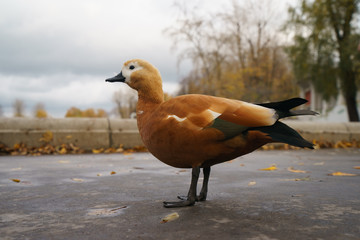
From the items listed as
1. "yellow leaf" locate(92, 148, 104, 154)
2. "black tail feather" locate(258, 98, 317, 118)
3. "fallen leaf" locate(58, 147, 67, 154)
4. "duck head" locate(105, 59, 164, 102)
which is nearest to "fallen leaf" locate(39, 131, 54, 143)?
"fallen leaf" locate(58, 147, 67, 154)

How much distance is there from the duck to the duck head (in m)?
0.22

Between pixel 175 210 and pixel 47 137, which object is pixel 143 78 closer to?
pixel 175 210

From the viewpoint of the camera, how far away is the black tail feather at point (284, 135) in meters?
2.02

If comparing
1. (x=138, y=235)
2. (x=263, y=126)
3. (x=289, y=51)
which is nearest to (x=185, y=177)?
(x=263, y=126)

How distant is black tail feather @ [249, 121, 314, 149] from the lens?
2021 mm

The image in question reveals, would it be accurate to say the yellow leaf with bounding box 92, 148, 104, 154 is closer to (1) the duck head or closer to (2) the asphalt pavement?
(2) the asphalt pavement

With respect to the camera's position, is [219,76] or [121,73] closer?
[121,73]

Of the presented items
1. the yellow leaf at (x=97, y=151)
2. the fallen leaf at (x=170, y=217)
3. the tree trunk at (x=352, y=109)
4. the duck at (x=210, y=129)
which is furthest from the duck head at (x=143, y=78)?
the tree trunk at (x=352, y=109)

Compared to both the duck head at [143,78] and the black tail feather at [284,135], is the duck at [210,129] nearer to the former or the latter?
the black tail feather at [284,135]

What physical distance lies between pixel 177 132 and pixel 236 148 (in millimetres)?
428

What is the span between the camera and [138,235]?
1.75 meters

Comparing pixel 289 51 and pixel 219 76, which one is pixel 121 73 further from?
pixel 219 76

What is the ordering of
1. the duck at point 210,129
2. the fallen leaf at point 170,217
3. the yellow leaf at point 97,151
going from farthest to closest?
the yellow leaf at point 97,151 → the duck at point 210,129 → the fallen leaf at point 170,217

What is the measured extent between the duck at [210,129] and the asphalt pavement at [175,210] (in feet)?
1.25
